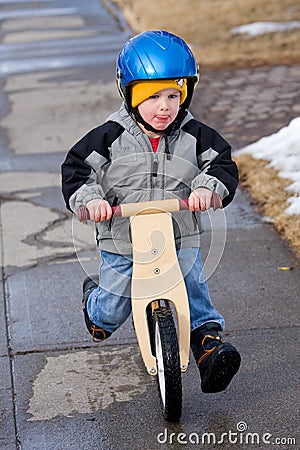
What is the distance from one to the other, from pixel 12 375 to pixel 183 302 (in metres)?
1.08

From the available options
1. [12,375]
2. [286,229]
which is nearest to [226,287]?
[286,229]

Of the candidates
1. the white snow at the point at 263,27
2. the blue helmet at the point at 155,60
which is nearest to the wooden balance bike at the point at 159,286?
the blue helmet at the point at 155,60

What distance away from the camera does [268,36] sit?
42.9 ft

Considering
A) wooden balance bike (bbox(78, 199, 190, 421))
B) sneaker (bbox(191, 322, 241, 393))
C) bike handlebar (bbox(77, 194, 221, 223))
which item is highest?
bike handlebar (bbox(77, 194, 221, 223))

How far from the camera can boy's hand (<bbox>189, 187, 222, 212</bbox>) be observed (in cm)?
360

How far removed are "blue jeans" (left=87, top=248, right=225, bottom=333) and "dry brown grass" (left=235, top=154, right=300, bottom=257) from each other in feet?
6.25

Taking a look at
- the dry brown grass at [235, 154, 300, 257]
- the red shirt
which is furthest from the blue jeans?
the dry brown grass at [235, 154, 300, 257]

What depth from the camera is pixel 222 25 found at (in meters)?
14.0

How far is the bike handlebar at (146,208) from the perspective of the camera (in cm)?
361

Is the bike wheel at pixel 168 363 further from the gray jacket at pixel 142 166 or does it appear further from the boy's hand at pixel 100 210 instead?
the boy's hand at pixel 100 210

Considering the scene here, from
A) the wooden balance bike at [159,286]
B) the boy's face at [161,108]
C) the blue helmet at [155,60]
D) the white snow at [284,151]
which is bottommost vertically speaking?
the white snow at [284,151]

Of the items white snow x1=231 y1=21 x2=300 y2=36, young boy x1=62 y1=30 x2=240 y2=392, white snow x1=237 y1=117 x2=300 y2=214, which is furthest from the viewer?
white snow x1=231 y1=21 x2=300 y2=36

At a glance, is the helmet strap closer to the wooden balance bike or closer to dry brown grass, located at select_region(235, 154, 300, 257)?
the wooden balance bike

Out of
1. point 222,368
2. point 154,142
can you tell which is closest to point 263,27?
point 154,142
